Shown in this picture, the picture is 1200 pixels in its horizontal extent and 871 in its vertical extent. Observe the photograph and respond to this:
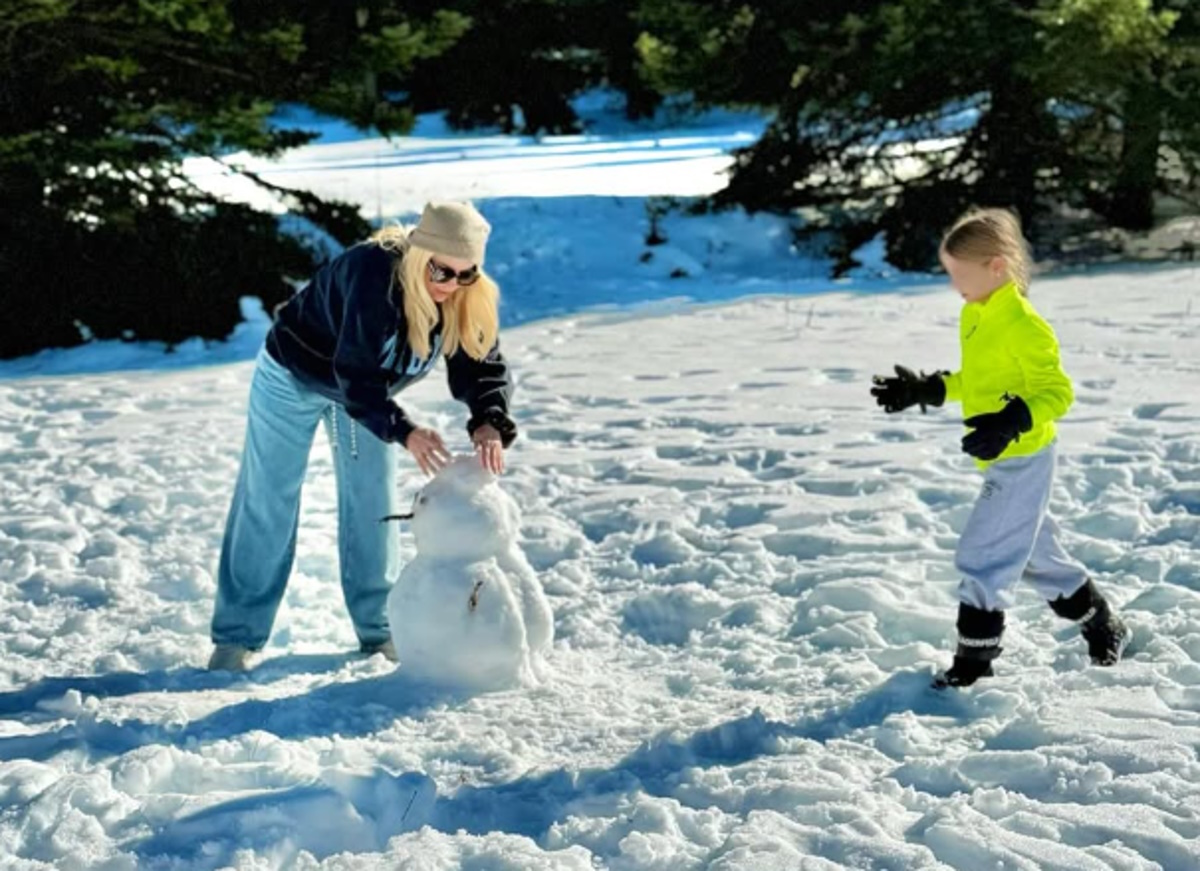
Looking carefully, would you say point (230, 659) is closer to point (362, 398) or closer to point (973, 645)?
point (362, 398)

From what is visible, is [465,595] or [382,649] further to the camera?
[382,649]

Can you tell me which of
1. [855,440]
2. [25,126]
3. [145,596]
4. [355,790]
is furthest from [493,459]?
[25,126]

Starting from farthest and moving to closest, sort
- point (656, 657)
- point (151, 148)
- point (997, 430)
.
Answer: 1. point (151, 148)
2. point (656, 657)
3. point (997, 430)

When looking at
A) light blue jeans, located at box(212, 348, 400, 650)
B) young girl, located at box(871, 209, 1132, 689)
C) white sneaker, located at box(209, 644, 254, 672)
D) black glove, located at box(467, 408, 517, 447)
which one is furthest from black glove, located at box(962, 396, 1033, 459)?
white sneaker, located at box(209, 644, 254, 672)

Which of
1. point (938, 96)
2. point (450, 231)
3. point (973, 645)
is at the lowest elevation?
point (973, 645)

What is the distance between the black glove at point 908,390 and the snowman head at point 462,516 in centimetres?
122

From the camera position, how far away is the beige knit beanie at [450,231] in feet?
14.0

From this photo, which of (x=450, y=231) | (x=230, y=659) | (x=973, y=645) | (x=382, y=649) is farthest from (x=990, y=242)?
(x=230, y=659)

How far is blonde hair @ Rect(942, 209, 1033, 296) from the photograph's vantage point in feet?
13.8

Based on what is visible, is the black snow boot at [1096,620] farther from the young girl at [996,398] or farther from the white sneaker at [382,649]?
the white sneaker at [382,649]

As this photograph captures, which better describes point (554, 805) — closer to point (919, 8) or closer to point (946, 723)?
point (946, 723)

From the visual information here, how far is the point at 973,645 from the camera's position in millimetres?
4301

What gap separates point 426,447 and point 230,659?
3.98 feet

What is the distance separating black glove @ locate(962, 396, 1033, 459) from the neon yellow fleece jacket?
0.05 m
